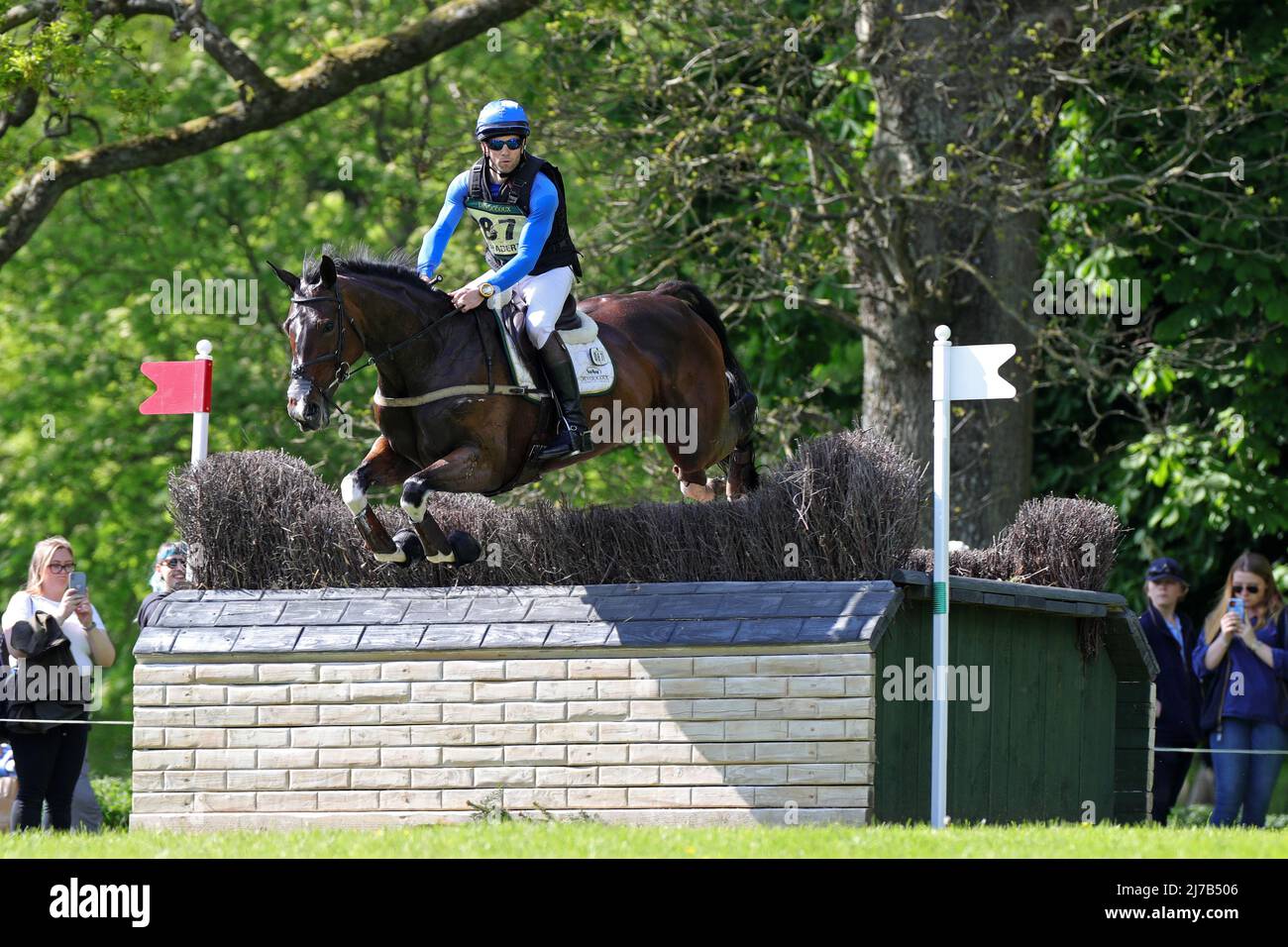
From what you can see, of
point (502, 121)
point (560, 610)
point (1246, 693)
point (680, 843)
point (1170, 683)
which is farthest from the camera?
point (1170, 683)

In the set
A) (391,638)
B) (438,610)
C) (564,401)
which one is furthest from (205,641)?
(564,401)

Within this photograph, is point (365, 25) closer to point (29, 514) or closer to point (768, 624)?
point (29, 514)

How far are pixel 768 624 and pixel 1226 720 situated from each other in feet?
11.7

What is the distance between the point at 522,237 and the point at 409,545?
1700 mm

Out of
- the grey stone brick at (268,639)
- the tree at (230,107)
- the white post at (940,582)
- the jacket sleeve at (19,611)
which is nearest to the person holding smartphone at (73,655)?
the jacket sleeve at (19,611)

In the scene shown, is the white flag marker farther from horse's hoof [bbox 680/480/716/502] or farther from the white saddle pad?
horse's hoof [bbox 680/480/716/502]

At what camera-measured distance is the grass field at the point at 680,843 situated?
A: 7512mm

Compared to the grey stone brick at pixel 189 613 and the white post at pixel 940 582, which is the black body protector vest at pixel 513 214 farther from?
the grey stone brick at pixel 189 613

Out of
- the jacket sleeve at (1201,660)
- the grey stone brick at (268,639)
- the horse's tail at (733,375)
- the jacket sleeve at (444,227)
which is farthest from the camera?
the horse's tail at (733,375)

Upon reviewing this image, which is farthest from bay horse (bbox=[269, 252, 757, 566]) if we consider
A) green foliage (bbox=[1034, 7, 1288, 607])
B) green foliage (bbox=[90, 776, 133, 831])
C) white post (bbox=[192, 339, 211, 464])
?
green foliage (bbox=[1034, 7, 1288, 607])

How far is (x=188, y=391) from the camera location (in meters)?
11.3

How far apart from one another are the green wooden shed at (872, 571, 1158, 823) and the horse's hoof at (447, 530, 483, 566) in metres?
2.09

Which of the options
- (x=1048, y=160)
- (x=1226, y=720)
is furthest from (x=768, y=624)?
(x=1048, y=160)

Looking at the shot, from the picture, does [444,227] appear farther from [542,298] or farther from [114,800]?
[114,800]
